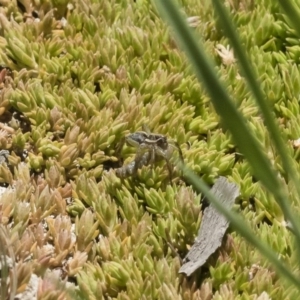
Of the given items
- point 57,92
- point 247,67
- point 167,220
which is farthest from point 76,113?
point 247,67

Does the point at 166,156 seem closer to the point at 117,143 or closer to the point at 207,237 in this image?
the point at 117,143

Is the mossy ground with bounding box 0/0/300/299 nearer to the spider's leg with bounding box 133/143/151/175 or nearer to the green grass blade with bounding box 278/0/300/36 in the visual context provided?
the spider's leg with bounding box 133/143/151/175

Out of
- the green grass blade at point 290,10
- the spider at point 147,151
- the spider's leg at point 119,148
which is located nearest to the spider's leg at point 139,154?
the spider at point 147,151

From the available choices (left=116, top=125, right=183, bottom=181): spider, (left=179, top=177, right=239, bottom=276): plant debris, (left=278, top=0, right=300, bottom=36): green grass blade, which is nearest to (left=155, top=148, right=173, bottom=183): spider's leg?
(left=116, top=125, right=183, bottom=181): spider

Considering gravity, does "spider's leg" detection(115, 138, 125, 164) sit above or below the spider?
above

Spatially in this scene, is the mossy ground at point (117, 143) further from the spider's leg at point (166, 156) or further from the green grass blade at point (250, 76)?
the green grass blade at point (250, 76)

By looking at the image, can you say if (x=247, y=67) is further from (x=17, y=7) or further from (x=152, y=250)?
(x=17, y=7)
